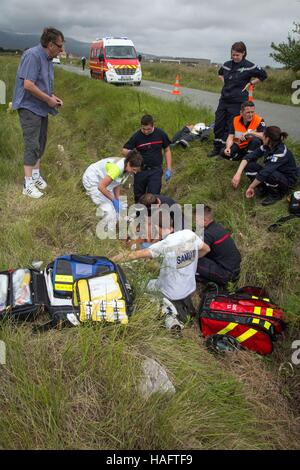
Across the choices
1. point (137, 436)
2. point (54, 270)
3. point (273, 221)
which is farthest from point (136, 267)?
point (273, 221)

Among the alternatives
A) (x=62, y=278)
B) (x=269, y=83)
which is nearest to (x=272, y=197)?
(x=62, y=278)

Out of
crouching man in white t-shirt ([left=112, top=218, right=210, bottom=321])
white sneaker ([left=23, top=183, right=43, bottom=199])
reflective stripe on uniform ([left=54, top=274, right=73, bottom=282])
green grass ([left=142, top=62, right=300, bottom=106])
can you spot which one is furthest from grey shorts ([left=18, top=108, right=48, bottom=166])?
green grass ([left=142, top=62, right=300, bottom=106])

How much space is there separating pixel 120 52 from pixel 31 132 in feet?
50.5


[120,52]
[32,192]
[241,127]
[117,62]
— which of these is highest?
[120,52]

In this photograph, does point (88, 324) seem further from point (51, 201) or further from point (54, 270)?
point (51, 201)

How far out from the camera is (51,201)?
4.44 m

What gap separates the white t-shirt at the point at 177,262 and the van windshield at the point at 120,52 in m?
16.3

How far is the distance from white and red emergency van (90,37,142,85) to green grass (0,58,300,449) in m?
13.3

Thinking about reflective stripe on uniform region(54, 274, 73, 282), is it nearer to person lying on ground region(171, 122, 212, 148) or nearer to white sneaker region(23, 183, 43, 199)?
white sneaker region(23, 183, 43, 199)

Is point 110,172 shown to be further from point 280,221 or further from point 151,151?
point 280,221

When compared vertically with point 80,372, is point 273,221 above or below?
above

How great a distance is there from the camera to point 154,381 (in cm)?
224

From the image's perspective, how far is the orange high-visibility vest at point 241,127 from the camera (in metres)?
4.87

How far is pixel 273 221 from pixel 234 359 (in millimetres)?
1789
